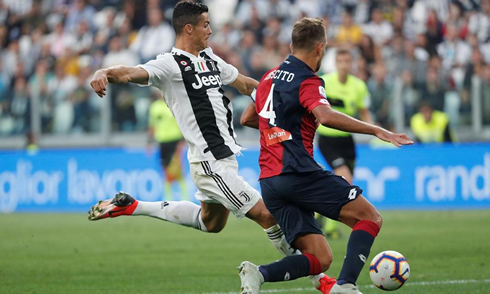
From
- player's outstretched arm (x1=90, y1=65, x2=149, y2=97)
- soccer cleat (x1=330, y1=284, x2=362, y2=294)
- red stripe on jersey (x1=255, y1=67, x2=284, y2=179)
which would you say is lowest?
soccer cleat (x1=330, y1=284, x2=362, y2=294)

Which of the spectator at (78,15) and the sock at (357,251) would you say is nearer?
the sock at (357,251)

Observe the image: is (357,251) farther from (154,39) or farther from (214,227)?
(154,39)

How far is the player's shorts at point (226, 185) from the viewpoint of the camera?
21.2 ft

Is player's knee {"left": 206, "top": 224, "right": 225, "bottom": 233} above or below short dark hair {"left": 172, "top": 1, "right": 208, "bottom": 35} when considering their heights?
below

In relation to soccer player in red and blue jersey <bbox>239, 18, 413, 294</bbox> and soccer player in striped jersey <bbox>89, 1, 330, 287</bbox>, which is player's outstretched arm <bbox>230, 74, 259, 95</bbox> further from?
soccer player in red and blue jersey <bbox>239, 18, 413, 294</bbox>

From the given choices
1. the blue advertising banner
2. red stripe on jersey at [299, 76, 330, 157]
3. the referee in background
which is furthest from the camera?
the blue advertising banner

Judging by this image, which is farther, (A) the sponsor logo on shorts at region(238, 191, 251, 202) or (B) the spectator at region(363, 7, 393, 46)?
(B) the spectator at region(363, 7, 393, 46)

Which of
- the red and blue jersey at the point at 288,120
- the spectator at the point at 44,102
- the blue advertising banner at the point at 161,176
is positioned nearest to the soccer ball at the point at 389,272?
the red and blue jersey at the point at 288,120

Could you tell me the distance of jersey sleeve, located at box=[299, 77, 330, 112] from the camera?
548cm

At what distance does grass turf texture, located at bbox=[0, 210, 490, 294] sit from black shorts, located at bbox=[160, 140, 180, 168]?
6.71 feet

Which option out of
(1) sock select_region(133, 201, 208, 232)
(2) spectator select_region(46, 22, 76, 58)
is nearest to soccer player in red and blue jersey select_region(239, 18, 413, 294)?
(1) sock select_region(133, 201, 208, 232)

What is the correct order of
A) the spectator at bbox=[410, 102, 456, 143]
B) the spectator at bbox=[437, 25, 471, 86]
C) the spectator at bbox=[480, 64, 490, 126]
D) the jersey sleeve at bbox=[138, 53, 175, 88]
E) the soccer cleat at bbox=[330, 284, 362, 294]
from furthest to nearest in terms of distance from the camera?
1. the spectator at bbox=[437, 25, 471, 86]
2. the spectator at bbox=[480, 64, 490, 126]
3. the spectator at bbox=[410, 102, 456, 143]
4. the jersey sleeve at bbox=[138, 53, 175, 88]
5. the soccer cleat at bbox=[330, 284, 362, 294]

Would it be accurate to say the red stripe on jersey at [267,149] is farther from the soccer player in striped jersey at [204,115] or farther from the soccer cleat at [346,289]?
the soccer cleat at [346,289]

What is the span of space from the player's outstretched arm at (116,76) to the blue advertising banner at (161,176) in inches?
397
